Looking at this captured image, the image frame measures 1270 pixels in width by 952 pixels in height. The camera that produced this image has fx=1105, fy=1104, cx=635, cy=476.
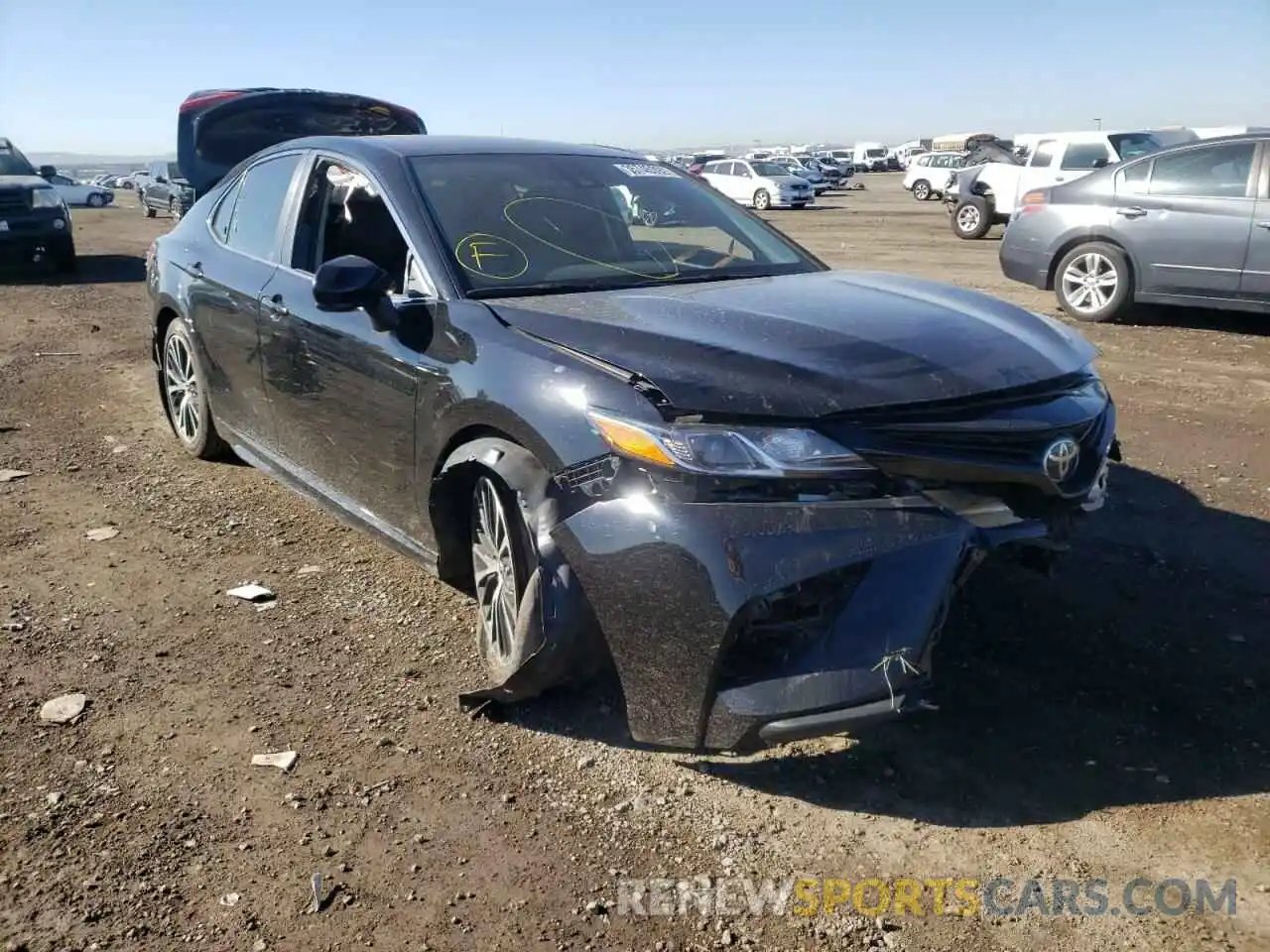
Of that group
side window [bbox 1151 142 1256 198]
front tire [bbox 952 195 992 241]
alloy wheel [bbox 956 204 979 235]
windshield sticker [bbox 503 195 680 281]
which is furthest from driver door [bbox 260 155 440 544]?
alloy wheel [bbox 956 204 979 235]

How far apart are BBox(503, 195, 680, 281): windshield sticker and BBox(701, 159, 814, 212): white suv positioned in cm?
2992

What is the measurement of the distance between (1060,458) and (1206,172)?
7.85m

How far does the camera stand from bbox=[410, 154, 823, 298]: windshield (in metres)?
3.70

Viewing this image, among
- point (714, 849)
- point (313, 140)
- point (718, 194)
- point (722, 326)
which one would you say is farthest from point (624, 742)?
point (313, 140)

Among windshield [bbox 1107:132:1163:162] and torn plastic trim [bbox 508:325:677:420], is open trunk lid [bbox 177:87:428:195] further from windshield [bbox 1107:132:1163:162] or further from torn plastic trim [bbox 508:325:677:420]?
windshield [bbox 1107:132:1163:162]

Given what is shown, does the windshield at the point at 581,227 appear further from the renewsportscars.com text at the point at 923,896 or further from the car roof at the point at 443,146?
the renewsportscars.com text at the point at 923,896

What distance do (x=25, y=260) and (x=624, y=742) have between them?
46.2 feet

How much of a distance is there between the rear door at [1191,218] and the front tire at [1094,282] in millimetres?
169

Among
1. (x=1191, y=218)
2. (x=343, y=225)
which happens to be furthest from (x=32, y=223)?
(x=1191, y=218)

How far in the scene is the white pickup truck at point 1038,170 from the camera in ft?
57.6

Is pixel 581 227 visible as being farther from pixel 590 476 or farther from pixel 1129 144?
pixel 1129 144

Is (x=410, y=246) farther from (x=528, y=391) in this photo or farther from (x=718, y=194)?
(x=718, y=194)

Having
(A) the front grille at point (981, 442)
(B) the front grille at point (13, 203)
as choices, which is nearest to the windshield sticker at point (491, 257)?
(A) the front grille at point (981, 442)

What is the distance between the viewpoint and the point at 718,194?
15.8 feet
